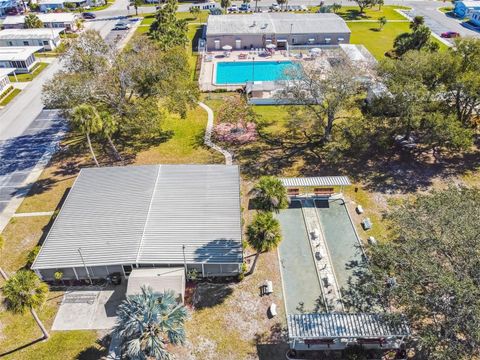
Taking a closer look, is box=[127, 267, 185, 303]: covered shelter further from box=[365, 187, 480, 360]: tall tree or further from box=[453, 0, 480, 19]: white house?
box=[453, 0, 480, 19]: white house

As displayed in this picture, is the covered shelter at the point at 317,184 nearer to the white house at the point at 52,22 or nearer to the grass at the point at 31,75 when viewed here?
the grass at the point at 31,75

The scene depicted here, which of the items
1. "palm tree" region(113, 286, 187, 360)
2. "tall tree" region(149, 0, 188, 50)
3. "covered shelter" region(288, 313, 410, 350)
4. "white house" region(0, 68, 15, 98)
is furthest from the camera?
"tall tree" region(149, 0, 188, 50)

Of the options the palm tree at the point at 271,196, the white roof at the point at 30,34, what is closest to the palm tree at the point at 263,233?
the palm tree at the point at 271,196

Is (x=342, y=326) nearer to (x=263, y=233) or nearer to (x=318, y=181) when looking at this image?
(x=263, y=233)

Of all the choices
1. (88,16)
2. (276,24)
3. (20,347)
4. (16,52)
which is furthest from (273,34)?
(20,347)

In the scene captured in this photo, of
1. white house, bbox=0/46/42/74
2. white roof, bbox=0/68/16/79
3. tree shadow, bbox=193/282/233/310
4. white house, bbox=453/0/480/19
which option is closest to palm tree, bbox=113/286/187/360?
tree shadow, bbox=193/282/233/310
